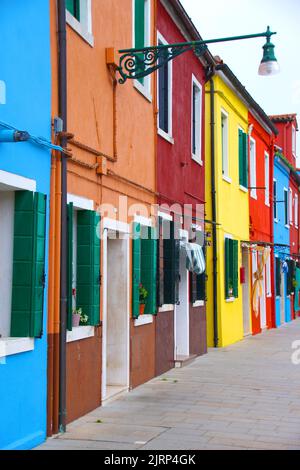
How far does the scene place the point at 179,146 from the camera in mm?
13898

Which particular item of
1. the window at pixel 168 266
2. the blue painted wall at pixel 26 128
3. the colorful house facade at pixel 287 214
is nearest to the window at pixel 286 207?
the colorful house facade at pixel 287 214

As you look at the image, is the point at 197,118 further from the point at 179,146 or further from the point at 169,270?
the point at 169,270

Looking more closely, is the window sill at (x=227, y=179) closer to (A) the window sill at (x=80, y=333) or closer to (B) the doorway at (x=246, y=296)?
(B) the doorway at (x=246, y=296)

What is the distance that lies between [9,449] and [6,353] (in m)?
0.88

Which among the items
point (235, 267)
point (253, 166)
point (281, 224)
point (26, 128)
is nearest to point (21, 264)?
point (26, 128)

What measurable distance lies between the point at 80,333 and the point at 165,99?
5.85m

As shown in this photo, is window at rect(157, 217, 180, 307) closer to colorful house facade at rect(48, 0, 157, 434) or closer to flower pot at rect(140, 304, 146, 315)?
colorful house facade at rect(48, 0, 157, 434)

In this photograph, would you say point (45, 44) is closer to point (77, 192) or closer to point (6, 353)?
point (77, 192)

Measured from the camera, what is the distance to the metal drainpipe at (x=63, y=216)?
7.83 metres

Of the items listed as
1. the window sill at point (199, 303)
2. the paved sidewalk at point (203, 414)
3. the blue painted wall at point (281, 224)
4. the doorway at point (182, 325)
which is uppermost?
the blue painted wall at point (281, 224)

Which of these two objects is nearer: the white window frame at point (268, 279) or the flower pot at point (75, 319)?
the flower pot at point (75, 319)

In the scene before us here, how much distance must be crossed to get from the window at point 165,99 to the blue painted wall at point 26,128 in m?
5.33

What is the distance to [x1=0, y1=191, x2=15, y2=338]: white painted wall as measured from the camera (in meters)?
7.20

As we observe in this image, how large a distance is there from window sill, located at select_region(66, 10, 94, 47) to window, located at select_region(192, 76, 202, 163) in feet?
21.6
